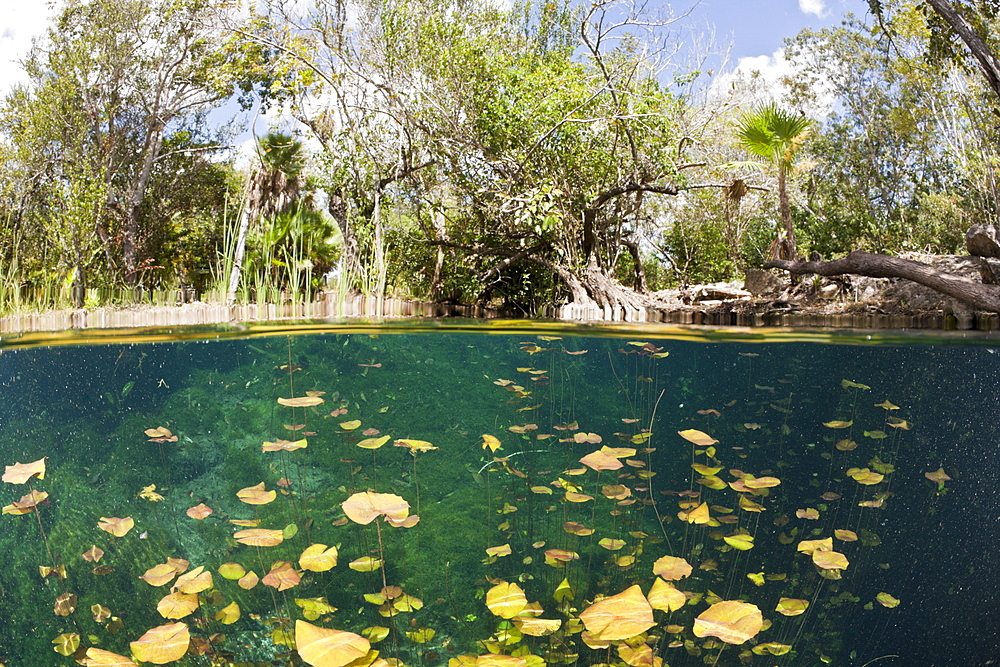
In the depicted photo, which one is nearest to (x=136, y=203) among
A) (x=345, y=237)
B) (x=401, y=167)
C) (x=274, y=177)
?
(x=274, y=177)

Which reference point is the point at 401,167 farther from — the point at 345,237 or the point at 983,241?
the point at 983,241

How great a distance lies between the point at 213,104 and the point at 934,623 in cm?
1908

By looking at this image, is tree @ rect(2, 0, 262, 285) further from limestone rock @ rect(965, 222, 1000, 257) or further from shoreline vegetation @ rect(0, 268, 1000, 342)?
limestone rock @ rect(965, 222, 1000, 257)

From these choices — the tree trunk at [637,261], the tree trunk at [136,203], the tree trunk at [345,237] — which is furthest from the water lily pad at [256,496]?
the tree trunk at [637,261]

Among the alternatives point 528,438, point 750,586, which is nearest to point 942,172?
point 750,586

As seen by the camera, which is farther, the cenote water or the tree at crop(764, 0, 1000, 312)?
the tree at crop(764, 0, 1000, 312)

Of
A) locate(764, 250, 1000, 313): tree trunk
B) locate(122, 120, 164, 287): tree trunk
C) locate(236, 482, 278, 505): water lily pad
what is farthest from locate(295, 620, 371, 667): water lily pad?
locate(122, 120, 164, 287): tree trunk

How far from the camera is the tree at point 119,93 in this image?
34.2 feet

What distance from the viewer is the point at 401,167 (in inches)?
399

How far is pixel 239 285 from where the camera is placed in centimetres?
766

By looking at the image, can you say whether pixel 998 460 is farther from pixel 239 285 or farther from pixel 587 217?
pixel 239 285

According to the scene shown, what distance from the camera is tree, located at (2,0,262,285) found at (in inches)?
410

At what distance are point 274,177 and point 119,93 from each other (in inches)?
156

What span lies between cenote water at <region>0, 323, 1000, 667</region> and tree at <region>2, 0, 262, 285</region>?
11.4 ft
